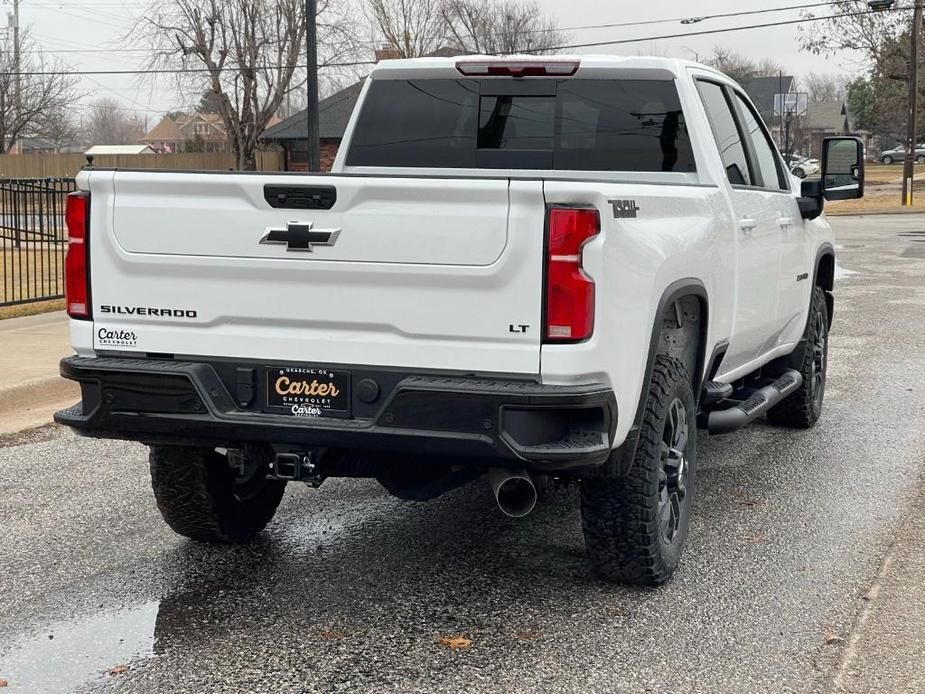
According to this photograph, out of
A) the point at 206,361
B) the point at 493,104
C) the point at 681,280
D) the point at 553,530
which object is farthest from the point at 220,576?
the point at 493,104

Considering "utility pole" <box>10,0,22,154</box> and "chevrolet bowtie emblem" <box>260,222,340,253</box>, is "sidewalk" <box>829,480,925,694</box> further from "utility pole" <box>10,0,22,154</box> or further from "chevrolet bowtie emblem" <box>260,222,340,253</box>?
"utility pole" <box>10,0,22,154</box>

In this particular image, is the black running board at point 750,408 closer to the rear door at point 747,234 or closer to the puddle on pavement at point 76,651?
the rear door at point 747,234

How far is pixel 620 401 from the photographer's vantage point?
13.7 feet

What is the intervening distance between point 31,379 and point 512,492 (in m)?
5.72

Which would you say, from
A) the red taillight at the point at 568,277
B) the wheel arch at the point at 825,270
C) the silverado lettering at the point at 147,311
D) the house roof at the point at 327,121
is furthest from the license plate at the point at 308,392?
the house roof at the point at 327,121

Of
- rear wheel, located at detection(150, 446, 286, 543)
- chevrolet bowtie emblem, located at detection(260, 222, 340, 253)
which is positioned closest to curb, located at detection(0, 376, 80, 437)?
rear wheel, located at detection(150, 446, 286, 543)

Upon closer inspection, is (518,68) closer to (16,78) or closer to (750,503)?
(750,503)

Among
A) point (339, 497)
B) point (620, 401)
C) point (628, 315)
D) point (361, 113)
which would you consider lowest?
point (339, 497)

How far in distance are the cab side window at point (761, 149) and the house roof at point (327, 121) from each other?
44069mm

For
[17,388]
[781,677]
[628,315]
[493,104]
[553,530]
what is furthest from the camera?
[17,388]

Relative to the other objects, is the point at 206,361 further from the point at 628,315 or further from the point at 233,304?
the point at 628,315

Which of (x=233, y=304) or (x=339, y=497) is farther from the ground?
(x=233, y=304)

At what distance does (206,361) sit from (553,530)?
2.02 metres

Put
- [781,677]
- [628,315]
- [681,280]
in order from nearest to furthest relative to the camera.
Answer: [781,677] → [628,315] → [681,280]
